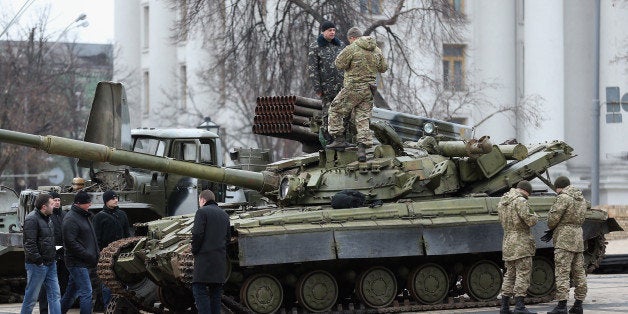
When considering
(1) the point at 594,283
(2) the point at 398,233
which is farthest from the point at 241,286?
(1) the point at 594,283

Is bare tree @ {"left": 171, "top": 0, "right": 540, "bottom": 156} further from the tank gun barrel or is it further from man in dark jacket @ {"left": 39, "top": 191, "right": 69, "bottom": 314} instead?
man in dark jacket @ {"left": 39, "top": 191, "right": 69, "bottom": 314}

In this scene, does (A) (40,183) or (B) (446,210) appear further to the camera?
(A) (40,183)

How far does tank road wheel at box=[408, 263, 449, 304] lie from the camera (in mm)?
21484

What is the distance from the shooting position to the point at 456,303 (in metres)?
21.7

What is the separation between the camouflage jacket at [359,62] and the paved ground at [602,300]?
3.35 metres

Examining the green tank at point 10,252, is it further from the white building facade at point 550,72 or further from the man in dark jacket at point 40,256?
the white building facade at point 550,72

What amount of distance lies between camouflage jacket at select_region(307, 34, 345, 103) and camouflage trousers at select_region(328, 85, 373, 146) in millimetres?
741

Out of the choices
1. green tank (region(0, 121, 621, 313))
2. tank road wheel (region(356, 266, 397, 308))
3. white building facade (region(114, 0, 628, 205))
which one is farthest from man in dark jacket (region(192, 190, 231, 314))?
white building facade (region(114, 0, 628, 205))

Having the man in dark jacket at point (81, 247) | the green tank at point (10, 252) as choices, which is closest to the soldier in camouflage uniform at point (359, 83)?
the man in dark jacket at point (81, 247)

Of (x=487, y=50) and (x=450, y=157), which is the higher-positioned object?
(x=487, y=50)

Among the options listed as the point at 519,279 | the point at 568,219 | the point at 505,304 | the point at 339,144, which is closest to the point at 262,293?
the point at 339,144

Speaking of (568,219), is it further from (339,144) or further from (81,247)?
(81,247)

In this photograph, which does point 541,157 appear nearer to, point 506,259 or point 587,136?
point 506,259

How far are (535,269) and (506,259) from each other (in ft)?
8.08
